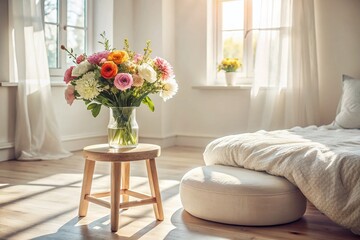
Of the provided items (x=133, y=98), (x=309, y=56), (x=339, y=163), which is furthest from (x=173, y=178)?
(x=309, y=56)

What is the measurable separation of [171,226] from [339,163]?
0.92m

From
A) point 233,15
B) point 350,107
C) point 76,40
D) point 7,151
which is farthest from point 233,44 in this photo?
point 7,151

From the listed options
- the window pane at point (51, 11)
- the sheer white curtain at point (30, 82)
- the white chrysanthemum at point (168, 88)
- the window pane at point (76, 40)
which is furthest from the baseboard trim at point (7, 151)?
the white chrysanthemum at point (168, 88)

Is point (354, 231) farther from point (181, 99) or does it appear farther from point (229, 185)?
point (181, 99)

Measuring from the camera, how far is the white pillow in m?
3.80

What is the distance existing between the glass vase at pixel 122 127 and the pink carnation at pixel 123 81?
0.55ft

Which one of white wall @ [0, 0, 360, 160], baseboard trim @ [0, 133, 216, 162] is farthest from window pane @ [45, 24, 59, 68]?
baseboard trim @ [0, 133, 216, 162]

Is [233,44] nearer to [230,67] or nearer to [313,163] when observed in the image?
[230,67]

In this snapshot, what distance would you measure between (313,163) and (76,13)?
3.79 metres

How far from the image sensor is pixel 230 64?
5250 mm

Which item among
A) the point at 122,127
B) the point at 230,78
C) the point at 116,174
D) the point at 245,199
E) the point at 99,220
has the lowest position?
the point at 99,220

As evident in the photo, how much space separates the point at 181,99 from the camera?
5.69 metres

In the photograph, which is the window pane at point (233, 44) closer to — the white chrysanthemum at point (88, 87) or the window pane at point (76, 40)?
the window pane at point (76, 40)

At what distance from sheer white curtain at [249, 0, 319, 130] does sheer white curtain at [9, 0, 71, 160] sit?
6.95ft
